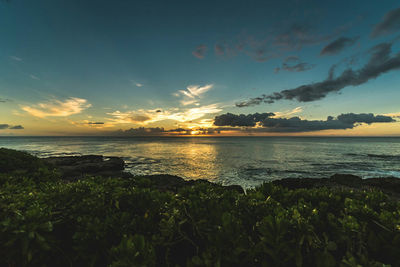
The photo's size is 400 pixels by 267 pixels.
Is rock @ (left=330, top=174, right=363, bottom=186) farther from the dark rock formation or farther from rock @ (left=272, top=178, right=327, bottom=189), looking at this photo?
rock @ (left=272, top=178, right=327, bottom=189)

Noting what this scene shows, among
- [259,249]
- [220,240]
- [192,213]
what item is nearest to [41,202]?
[192,213]

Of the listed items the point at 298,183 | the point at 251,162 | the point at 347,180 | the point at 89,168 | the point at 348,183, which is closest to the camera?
the point at 298,183

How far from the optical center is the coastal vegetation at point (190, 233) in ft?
5.22

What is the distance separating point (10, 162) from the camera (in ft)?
26.7

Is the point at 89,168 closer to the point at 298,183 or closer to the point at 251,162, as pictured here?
the point at 298,183

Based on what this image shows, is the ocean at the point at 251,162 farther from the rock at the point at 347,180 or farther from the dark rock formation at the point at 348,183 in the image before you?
the rock at the point at 347,180

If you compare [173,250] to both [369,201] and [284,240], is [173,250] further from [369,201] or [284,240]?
[369,201]

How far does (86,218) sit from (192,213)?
1392 millimetres

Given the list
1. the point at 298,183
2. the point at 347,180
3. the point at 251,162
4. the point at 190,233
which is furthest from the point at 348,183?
the point at 190,233

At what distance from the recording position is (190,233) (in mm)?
2215

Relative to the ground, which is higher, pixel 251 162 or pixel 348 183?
pixel 348 183

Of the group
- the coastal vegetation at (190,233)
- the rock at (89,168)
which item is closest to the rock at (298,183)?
the coastal vegetation at (190,233)

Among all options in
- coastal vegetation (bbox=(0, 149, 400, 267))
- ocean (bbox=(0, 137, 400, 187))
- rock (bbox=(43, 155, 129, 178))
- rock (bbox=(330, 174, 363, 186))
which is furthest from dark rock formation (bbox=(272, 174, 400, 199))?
rock (bbox=(43, 155, 129, 178))

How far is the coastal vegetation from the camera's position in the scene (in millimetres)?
1591
